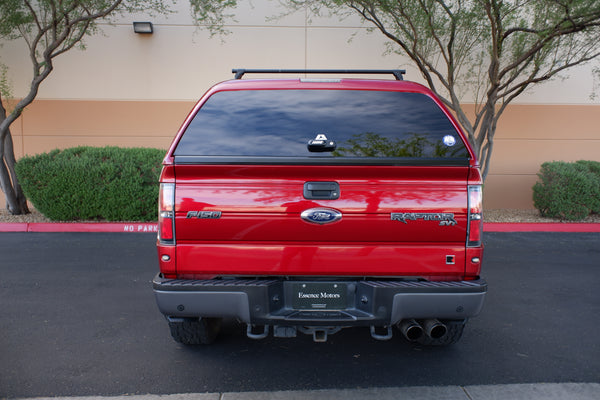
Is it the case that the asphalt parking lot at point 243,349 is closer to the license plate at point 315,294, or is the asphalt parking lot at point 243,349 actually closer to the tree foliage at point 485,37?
the license plate at point 315,294

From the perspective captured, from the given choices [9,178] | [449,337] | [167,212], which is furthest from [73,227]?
[449,337]

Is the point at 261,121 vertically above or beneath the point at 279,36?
beneath

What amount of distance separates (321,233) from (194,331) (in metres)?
1.50

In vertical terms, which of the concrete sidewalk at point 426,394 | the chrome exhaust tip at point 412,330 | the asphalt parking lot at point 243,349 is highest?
the chrome exhaust tip at point 412,330

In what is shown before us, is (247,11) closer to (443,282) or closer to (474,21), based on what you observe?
(474,21)

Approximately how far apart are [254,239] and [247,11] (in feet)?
34.1

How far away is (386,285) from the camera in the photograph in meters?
→ 2.96

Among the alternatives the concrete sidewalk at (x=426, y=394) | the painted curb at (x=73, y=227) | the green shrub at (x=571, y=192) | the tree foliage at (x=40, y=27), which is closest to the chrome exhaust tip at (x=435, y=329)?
the concrete sidewalk at (x=426, y=394)

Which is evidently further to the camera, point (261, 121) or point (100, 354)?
point (100, 354)

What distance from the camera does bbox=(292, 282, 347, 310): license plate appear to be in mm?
3023

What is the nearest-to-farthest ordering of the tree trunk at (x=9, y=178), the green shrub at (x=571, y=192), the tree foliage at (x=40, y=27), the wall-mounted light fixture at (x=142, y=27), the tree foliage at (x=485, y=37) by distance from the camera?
1. the tree foliage at (x=485, y=37)
2. the tree foliage at (x=40, y=27)
3. the green shrub at (x=571, y=192)
4. the tree trunk at (x=9, y=178)
5. the wall-mounted light fixture at (x=142, y=27)

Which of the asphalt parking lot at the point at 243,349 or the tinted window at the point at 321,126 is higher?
the tinted window at the point at 321,126

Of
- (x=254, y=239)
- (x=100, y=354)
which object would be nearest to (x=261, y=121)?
(x=254, y=239)

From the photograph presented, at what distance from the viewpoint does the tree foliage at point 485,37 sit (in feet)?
29.8
